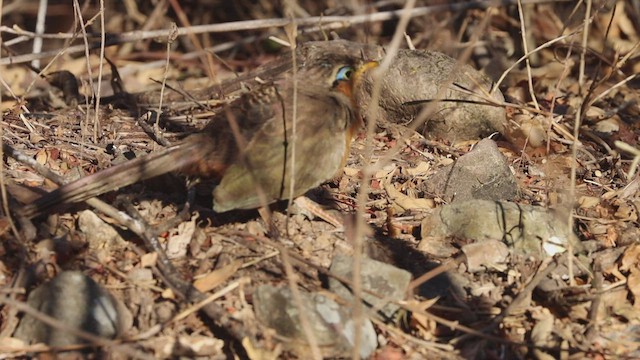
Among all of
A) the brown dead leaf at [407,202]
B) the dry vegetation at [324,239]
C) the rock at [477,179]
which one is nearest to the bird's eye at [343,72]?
the dry vegetation at [324,239]

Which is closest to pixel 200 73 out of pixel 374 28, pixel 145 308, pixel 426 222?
pixel 374 28

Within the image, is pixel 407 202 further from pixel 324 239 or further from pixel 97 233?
pixel 97 233

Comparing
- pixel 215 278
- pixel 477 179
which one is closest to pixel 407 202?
pixel 477 179

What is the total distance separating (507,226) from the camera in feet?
14.7

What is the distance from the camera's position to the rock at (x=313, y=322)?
3.61 m

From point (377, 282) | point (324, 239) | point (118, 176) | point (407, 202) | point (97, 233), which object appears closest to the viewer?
point (377, 282)

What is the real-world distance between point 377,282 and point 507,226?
92 centimetres

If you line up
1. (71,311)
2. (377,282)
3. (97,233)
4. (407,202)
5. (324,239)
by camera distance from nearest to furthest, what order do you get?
(71,311), (377,282), (97,233), (324,239), (407,202)

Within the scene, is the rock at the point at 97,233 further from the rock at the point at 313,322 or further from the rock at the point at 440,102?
the rock at the point at 440,102

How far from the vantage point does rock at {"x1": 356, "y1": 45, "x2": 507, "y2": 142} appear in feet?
Result: 18.6

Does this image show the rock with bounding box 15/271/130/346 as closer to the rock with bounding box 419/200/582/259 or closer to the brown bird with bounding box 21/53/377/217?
the brown bird with bounding box 21/53/377/217

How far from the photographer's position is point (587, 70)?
293 inches

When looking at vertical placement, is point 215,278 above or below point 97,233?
below

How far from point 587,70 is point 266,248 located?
4.30m
